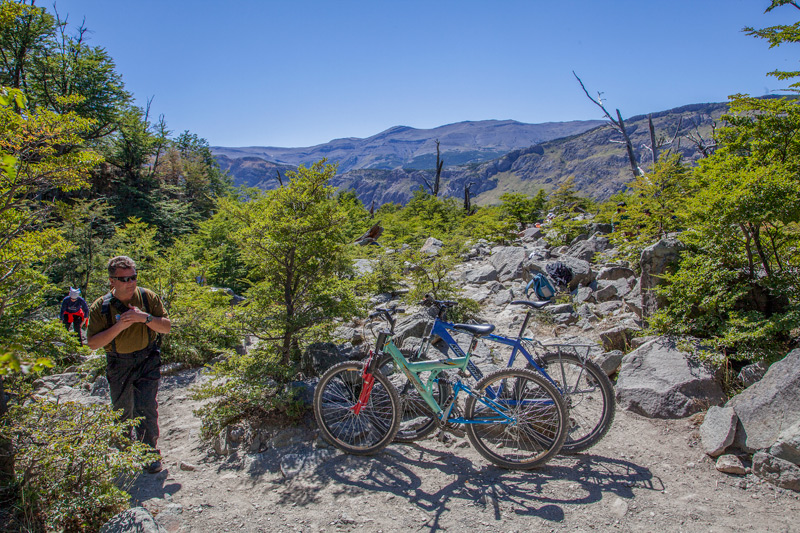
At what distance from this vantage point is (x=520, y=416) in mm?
3938

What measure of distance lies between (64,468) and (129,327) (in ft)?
4.57

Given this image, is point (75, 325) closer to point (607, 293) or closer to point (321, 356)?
point (321, 356)

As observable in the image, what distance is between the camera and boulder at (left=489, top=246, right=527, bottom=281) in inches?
485

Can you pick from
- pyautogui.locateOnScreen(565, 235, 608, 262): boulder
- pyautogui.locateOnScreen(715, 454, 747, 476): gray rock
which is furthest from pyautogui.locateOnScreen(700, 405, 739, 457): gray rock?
pyautogui.locateOnScreen(565, 235, 608, 262): boulder

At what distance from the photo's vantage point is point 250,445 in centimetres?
448

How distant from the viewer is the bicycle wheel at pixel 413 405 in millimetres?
4324

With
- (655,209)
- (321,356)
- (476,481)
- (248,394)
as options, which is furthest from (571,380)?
(655,209)

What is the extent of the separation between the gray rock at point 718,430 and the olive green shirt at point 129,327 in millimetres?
5653

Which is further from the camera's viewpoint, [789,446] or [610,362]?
[610,362]

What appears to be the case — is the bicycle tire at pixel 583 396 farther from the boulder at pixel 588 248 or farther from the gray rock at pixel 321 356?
the boulder at pixel 588 248

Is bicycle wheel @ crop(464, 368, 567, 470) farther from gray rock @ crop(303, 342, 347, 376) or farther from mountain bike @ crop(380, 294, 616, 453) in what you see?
gray rock @ crop(303, 342, 347, 376)

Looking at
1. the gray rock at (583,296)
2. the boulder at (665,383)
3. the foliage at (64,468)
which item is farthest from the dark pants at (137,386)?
the gray rock at (583,296)

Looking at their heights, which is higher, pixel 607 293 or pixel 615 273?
pixel 615 273

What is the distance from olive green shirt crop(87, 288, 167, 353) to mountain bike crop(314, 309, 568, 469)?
1.87m
